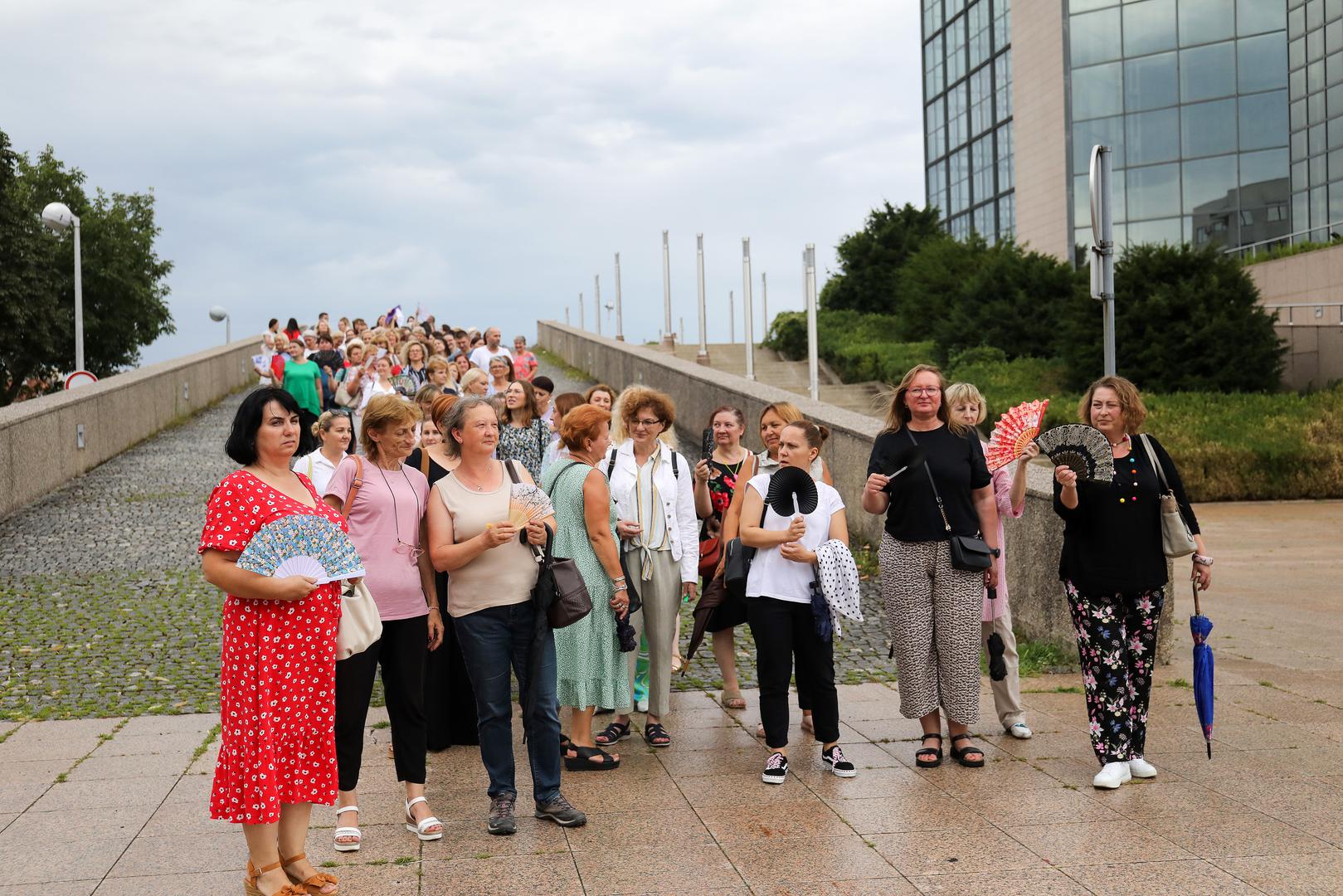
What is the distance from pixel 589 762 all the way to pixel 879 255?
3530 centimetres

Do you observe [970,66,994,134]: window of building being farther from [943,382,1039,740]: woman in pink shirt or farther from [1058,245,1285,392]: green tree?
[943,382,1039,740]: woman in pink shirt

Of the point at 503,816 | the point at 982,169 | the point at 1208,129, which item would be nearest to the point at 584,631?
the point at 503,816

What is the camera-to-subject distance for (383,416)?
5777 millimetres

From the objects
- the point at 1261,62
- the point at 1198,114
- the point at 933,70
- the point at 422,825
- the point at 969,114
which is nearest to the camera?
the point at 422,825

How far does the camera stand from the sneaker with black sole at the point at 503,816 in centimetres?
569

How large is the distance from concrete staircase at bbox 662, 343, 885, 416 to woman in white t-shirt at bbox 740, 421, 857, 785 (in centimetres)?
1599

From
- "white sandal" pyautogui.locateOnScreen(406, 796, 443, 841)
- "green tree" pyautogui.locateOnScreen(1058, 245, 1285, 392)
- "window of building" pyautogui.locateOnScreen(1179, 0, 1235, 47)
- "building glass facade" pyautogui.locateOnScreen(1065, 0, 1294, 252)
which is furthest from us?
"window of building" pyautogui.locateOnScreen(1179, 0, 1235, 47)

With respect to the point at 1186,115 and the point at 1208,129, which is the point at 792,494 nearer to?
the point at 1208,129

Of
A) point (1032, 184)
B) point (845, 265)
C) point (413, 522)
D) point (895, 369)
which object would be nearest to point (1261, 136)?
point (1032, 184)

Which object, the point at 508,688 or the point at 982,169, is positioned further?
the point at 982,169

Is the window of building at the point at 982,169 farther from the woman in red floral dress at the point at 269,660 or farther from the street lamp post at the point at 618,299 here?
the woman in red floral dress at the point at 269,660

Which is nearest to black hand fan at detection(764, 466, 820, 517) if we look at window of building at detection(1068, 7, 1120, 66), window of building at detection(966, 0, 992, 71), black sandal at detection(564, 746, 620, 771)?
black sandal at detection(564, 746, 620, 771)

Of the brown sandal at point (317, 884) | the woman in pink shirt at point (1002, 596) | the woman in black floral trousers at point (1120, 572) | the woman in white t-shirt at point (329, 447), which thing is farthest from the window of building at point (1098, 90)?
the brown sandal at point (317, 884)

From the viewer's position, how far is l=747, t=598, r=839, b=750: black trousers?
261 inches
